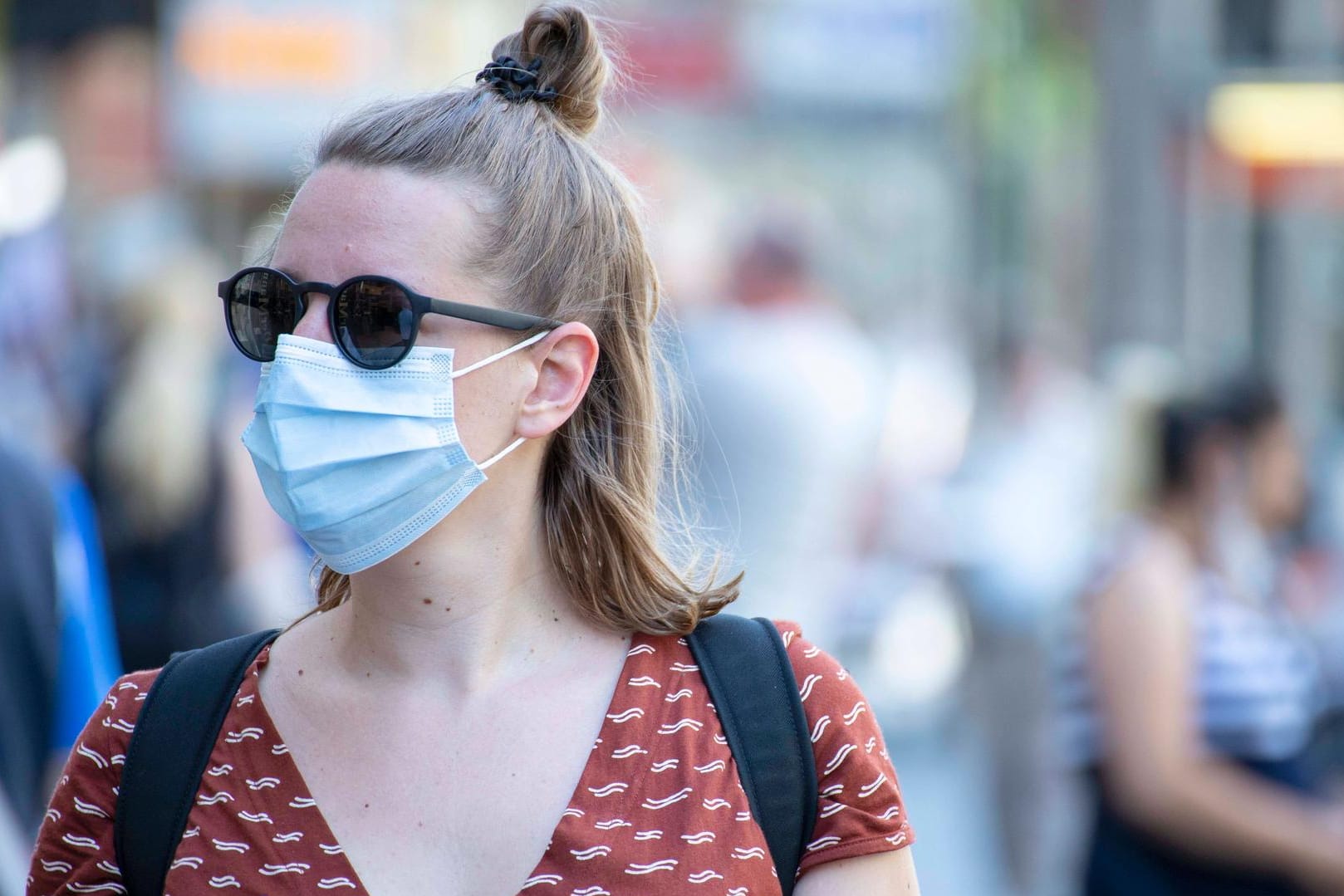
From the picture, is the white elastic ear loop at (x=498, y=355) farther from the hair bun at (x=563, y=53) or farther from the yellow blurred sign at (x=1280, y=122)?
the yellow blurred sign at (x=1280, y=122)

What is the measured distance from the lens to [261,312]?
6.82ft

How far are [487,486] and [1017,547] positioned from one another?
6396 millimetres

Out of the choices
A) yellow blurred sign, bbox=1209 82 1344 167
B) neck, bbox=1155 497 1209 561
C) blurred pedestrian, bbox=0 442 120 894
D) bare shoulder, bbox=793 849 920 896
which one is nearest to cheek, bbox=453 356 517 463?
bare shoulder, bbox=793 849 920 896

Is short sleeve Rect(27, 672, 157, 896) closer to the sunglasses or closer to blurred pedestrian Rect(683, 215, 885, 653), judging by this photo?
the sunglasses

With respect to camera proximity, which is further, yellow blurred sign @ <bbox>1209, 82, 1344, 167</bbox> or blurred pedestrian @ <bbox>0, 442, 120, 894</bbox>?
yellow blurred sign @ <bbox>1209, 82, 1344, 167</bbox>

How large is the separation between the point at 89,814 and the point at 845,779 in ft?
2.99

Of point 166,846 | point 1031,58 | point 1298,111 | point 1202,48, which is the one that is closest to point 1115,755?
point 166,846

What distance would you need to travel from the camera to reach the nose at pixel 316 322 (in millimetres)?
2021

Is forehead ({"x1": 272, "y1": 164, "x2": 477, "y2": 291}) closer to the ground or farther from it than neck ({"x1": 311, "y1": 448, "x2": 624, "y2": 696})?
farther from it

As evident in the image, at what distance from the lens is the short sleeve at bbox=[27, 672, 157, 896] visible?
6.54 feet

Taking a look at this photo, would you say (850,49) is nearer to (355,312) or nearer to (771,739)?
(355,312)

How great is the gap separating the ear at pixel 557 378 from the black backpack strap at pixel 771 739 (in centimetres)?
36

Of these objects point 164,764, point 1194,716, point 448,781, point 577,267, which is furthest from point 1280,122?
point 164,764

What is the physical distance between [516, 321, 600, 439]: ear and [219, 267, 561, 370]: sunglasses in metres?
0.04
